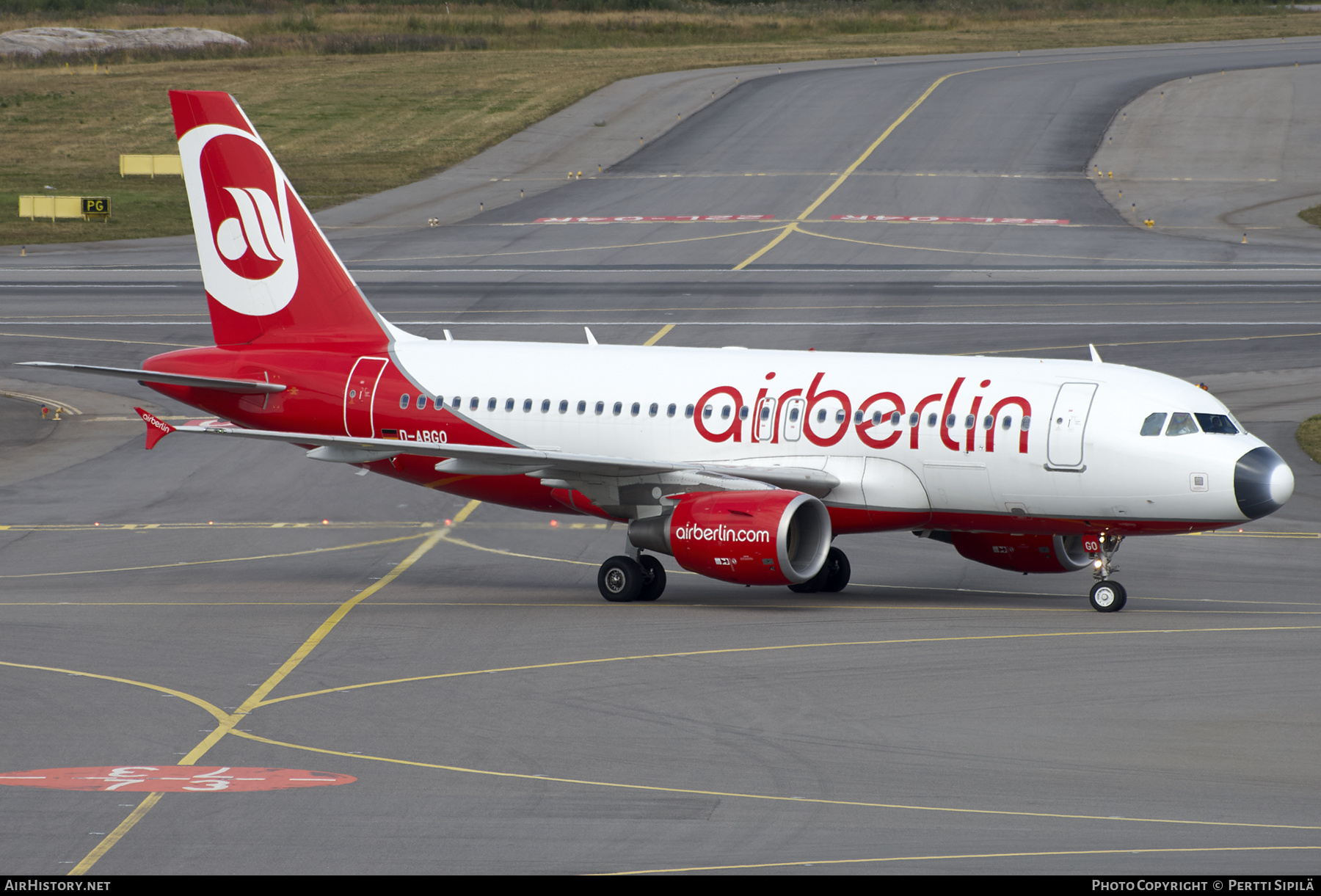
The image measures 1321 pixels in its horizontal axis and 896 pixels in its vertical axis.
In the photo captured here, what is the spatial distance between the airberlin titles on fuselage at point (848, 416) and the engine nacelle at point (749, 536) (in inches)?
62.8

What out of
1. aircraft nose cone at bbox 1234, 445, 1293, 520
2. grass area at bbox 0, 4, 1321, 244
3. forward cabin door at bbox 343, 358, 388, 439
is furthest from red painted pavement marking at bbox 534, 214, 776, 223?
aircraft nose cone at bbox 1234, 445, 1293, 520

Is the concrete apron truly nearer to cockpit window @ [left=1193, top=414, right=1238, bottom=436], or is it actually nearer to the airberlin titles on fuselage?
cockpit window @ [left=1193, top=414, right=1238, bottom=436]

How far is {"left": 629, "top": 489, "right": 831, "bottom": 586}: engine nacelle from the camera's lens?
28.2 m

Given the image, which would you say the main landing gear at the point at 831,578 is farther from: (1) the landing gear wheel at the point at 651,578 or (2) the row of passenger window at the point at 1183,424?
(2) the row of passenger window at the point at 1183,424

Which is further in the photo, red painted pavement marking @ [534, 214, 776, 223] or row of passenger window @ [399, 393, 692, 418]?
red painted pavement marking @ [534, 214, 776, 223]

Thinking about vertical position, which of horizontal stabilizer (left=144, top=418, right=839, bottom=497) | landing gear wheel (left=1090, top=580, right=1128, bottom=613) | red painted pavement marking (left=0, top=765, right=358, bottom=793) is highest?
horizontal stabilizer (left=144, top=418, right=839, bottom=497)

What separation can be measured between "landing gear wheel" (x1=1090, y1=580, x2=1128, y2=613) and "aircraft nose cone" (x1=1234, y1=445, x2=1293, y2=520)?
2.42m

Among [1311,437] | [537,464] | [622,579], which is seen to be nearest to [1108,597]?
[622,579]

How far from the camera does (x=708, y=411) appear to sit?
3108 centimetres

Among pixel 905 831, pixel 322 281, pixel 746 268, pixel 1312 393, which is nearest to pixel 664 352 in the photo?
pixel 322 281

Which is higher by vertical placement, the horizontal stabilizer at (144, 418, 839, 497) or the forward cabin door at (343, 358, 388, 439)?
the forward cabin door at (343, 358, 388, 439)

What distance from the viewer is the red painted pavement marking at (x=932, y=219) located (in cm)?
7769

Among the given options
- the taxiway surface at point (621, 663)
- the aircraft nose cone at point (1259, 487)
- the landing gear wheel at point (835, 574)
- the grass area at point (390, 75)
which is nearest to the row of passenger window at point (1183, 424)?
the aircraft nose cone at point (1259, 487)
